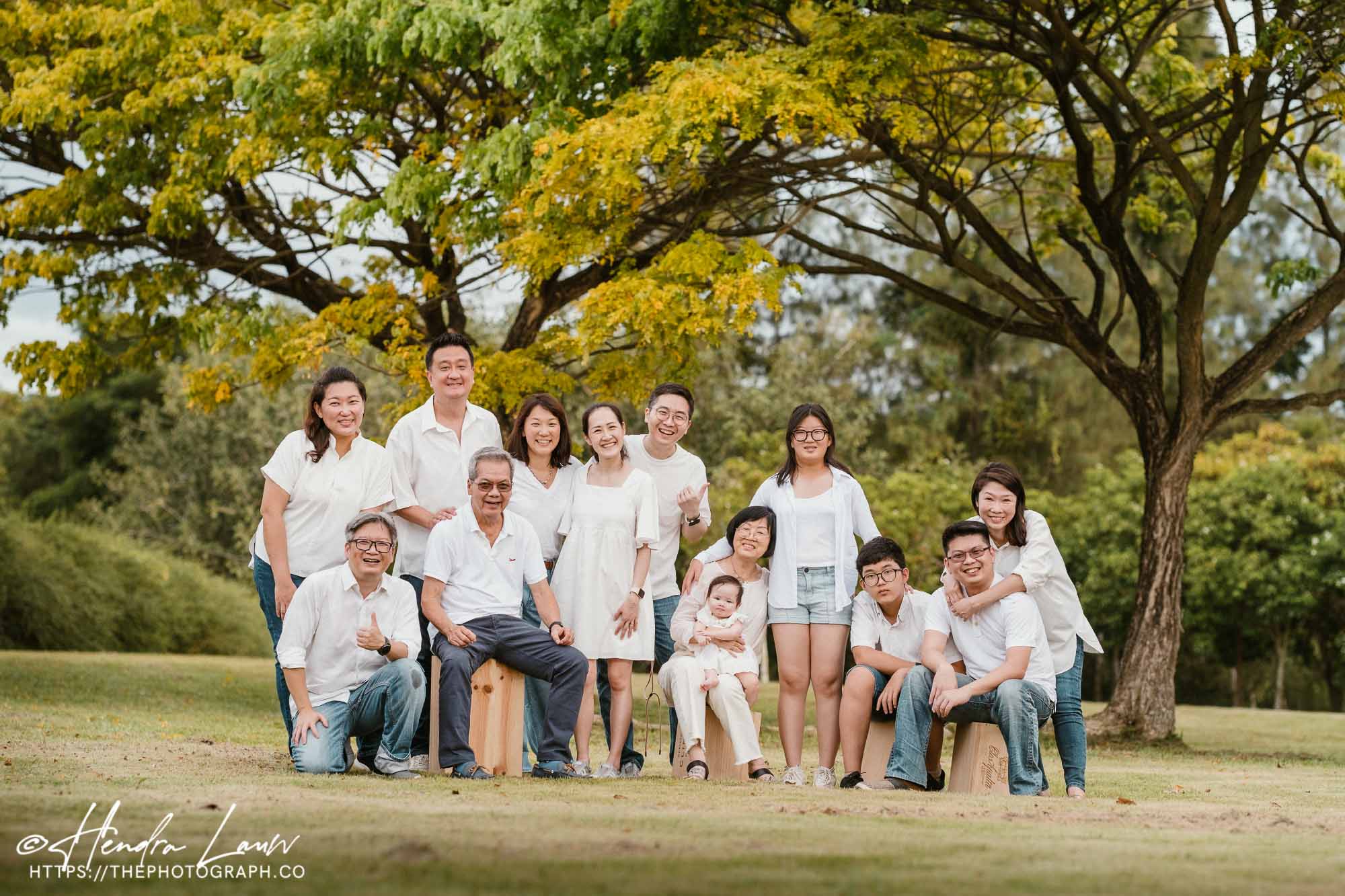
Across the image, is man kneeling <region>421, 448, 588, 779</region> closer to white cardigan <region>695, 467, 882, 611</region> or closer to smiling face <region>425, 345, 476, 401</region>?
smiling face <region>425, 345, 476, 401</region>

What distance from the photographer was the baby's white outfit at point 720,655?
721 cm

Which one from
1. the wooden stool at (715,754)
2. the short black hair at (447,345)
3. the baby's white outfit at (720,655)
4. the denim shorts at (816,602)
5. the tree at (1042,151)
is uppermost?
the tree at (1042,151)

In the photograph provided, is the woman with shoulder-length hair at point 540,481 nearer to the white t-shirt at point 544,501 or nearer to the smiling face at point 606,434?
the white t-shirt at point 544,501

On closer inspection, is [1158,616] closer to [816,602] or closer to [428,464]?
[816,602]

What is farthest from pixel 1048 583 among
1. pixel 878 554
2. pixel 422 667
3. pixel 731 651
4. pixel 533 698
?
pixel 422 667

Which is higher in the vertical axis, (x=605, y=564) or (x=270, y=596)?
(x=605, y=564)

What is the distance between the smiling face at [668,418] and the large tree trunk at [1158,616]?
674 centimetres

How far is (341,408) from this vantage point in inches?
278

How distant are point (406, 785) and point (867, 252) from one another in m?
27.9

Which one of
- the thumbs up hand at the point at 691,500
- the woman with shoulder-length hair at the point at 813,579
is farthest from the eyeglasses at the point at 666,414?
the woman with shoulder-length hair at the point at 813,579

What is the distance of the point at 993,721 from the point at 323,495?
3.47 meters

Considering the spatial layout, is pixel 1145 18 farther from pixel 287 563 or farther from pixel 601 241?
pixel 287 563

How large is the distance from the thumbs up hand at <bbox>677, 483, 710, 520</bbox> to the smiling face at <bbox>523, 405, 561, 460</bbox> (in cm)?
72

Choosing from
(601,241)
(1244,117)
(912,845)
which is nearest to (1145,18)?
(1244,117)
